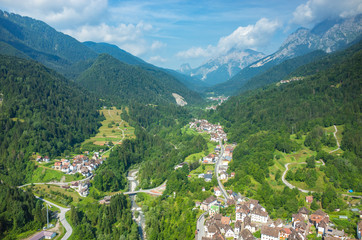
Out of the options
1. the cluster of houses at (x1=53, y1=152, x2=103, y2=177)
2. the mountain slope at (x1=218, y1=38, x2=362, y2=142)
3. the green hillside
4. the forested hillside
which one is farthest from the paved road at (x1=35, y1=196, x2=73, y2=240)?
the mountain slope at (x1=218, y1=38, x2=362, y2=142)

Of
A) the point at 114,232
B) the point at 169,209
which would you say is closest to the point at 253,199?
the point at 169,209

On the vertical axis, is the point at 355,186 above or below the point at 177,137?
below

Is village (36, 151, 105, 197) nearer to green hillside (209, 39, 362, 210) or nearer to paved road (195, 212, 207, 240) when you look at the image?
paved road (195, 212, 207, 240)

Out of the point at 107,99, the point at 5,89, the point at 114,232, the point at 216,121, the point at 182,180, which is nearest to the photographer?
the point at 114,232

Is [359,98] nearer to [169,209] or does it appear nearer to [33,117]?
[169,209]

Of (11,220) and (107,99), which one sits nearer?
(11,220)

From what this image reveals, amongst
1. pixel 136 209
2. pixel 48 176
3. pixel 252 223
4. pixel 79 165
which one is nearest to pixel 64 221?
pixel 136 209

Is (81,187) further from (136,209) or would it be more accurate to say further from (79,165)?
(136,209)
